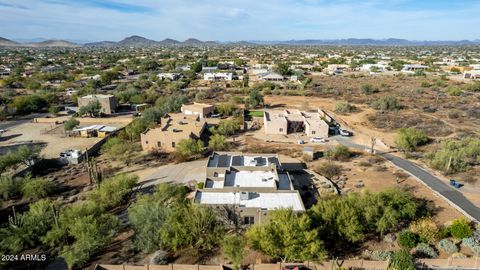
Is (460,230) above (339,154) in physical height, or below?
below

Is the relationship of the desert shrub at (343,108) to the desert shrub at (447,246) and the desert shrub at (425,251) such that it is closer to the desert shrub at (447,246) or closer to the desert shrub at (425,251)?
the desert shrub at (447,246)

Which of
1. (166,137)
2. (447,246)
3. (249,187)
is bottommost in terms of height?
(447,246)

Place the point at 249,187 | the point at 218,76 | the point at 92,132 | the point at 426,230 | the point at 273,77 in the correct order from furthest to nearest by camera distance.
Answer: the point at 218,76 → the point at 273,77 → the point at 92,132 → the point at 249,187 → the point at 426,230

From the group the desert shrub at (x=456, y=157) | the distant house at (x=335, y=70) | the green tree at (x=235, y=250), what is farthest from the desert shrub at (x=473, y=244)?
the distant house at (x=335, y=70)

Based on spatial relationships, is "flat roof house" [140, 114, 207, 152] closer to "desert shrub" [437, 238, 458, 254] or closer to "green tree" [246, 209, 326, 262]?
"green tree" [246, 209, 326, 262]

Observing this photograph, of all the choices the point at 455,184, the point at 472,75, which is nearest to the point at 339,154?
the point at 455,184

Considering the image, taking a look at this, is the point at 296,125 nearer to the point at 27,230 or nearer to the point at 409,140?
the point at 409,140

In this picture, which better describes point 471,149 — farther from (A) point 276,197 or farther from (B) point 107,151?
(B) point 107,151
